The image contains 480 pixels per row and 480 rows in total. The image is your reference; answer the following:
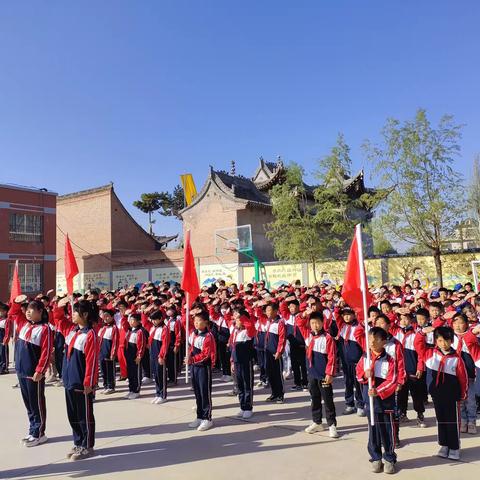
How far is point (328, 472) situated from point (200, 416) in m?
2.18

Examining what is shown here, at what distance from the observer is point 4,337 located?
1020cm

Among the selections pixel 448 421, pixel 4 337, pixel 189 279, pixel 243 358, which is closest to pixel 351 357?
pixel 243 358

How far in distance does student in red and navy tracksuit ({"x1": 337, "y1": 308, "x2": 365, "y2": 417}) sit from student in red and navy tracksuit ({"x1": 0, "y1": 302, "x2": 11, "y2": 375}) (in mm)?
7301

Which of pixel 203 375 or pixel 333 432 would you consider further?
pixel 203 375

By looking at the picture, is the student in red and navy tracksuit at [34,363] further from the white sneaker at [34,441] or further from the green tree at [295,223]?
the green tree at [295,223]

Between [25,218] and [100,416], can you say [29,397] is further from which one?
[25,218]

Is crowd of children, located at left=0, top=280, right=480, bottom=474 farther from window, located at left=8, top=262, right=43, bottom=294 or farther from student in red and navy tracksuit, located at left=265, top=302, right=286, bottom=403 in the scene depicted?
window, located at left=8, top=262, right=43, bottom=294

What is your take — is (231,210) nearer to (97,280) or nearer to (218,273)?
(218,273)

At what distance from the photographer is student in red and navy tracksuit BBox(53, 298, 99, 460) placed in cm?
523

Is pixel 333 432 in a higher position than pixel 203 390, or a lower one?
lower

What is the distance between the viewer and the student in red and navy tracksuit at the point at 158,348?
764cm

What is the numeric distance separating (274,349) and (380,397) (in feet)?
10.1

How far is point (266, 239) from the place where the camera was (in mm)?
24828

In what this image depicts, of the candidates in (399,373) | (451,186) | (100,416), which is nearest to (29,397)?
(100,416)
